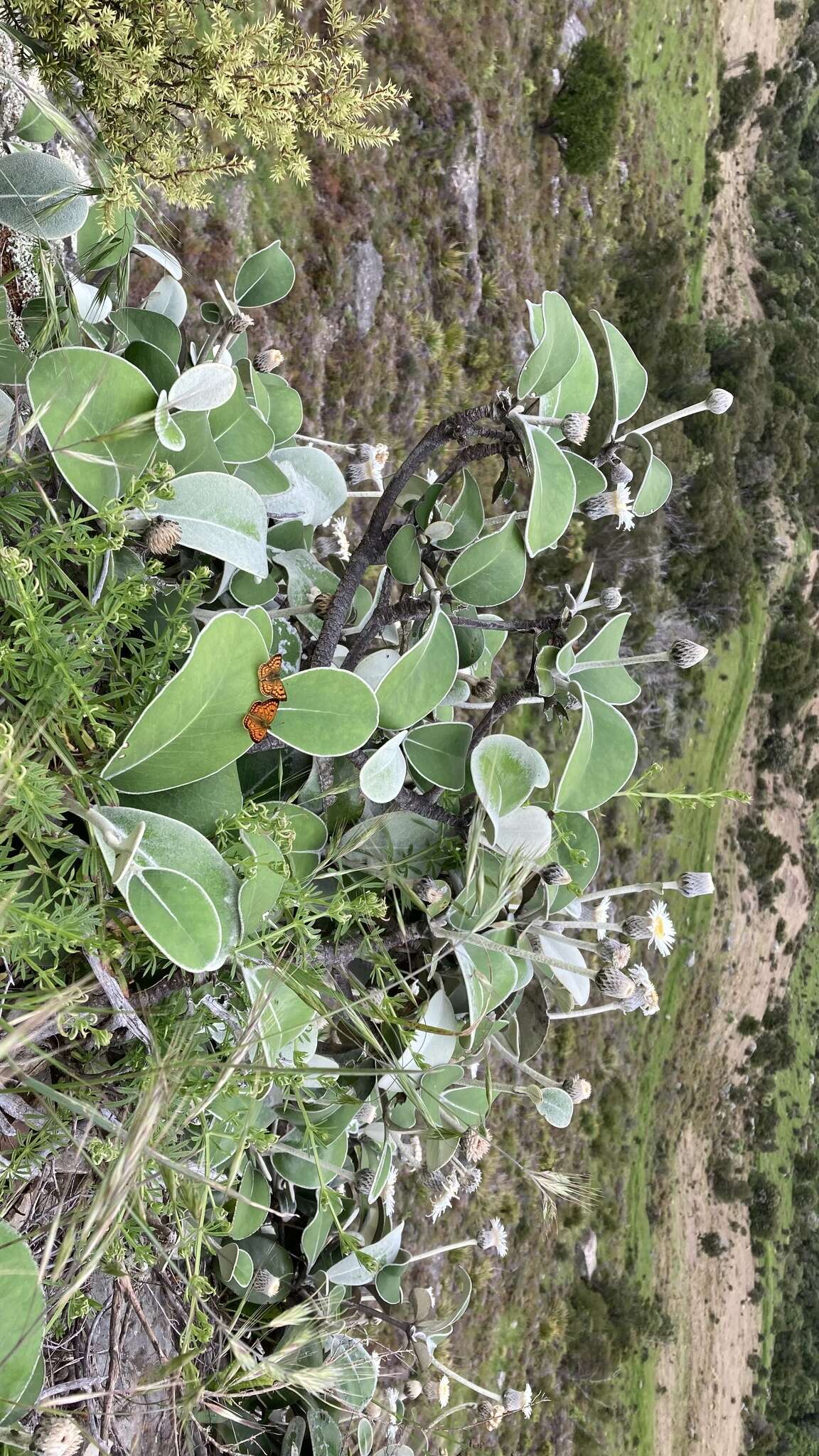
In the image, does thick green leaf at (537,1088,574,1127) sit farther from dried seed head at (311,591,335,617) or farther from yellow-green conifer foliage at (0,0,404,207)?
yellow-green conifer foliage at (0,0,404,207)

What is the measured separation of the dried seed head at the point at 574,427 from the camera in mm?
996

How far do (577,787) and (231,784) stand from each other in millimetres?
418

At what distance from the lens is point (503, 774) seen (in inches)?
40.6

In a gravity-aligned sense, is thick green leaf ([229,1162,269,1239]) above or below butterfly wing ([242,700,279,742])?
below

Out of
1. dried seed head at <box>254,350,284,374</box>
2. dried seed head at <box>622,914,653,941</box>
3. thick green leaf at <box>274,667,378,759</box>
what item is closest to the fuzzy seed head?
dried seed head at <box>622,914,653,941</box>

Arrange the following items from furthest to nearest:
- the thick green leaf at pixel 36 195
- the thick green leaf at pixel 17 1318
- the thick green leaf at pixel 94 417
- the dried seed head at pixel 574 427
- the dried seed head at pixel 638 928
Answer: the dried seed head at pixel 638 928, the dried seed head at pixel 574 427, the thick green leaf at pixel 36 195, the thick green leaf at pixel 94 417, the thick green leaf at pixel 17 1318

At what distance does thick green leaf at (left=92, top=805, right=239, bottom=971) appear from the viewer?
27.2 inches

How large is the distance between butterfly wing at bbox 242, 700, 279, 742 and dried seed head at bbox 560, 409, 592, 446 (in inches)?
18.4

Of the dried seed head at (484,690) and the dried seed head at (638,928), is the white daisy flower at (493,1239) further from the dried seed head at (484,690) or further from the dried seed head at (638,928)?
the dried seed head at (484,690)

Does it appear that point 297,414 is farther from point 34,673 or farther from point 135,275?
point 135,275

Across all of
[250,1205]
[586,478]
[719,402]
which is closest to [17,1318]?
[250,1205]

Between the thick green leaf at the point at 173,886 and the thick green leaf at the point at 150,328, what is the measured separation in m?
0.59

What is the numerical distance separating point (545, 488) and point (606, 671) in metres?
0.24

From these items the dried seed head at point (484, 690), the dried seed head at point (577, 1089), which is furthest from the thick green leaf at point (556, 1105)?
the dried seed head at point (484, 690)
